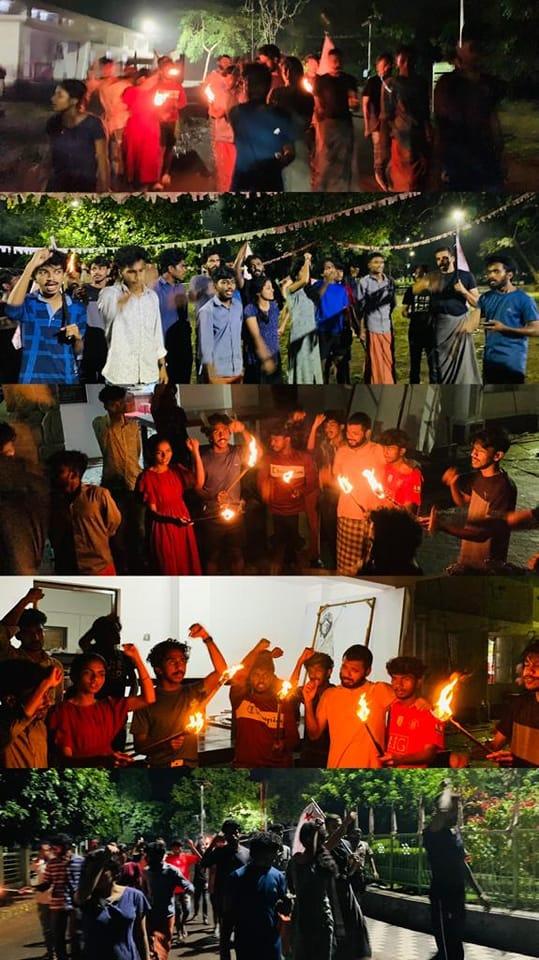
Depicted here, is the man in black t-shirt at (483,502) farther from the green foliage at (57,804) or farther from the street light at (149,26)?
the street light at (149,26)

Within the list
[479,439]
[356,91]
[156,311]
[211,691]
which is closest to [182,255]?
[156,311]

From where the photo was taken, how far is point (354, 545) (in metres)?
4.86

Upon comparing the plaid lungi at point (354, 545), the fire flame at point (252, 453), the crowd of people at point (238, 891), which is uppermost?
the fire flame at point (252, 453)

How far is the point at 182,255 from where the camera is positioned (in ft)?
15.8

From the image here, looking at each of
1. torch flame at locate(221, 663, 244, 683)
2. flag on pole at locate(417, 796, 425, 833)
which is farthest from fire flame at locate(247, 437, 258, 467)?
flag on pole at locate(417, 796, 425, 833)

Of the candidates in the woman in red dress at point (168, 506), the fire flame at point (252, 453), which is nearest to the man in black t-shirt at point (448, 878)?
the woman in red dress at point (168, 506)

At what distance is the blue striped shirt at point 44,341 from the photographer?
15.6 feet

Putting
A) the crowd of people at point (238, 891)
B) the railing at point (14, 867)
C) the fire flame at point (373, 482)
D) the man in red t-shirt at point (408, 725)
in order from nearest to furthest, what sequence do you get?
the crowd of people at point (238, 891), the railing at point (14, 867), the man in red t-shirt at point (408, 725), the fire flame at point (373, 482)

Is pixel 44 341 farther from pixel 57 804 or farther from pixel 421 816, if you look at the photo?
pixel 421 816

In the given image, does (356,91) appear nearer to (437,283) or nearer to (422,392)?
(437,283)

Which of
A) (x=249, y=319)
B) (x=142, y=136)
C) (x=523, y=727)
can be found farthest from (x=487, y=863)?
(x=142, y=136)

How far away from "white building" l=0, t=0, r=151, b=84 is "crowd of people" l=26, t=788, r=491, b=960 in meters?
3.11

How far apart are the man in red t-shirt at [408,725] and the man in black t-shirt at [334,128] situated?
2.02 m

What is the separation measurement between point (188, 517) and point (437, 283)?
142 cm
